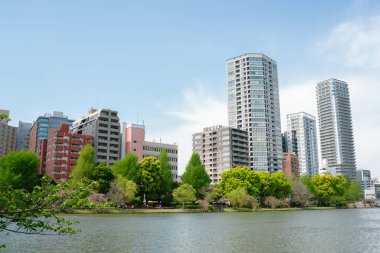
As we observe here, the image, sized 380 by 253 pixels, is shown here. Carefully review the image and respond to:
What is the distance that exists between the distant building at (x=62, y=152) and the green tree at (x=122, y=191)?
53443 millimetres

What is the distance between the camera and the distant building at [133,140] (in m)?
182

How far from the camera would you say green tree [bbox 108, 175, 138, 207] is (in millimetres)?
98750

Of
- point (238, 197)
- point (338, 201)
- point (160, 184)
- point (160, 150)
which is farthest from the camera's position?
point (160, 150)

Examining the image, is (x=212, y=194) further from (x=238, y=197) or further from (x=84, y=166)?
(x=84, y=166)

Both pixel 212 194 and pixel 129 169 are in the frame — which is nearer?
pixel 129 169

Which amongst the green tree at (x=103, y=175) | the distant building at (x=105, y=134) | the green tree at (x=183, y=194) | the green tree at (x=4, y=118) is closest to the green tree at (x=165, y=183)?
the green tree at (x=183, y=194)

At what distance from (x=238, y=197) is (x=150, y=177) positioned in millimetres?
28469

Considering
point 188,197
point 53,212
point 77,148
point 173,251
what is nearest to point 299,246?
point 173,251

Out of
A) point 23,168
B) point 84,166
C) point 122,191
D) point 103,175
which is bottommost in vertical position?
point 122,191

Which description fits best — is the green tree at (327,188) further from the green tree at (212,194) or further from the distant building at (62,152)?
the distant building at (62,152)

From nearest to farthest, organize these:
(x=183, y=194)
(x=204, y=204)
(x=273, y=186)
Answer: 1. (x=183, y=194)
2. (x=204, y=204)
3. (x=273, y=186)

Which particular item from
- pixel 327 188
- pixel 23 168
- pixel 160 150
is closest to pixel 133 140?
pixel 160 150

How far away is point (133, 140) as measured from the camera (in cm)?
18312

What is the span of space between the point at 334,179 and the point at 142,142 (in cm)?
9201
